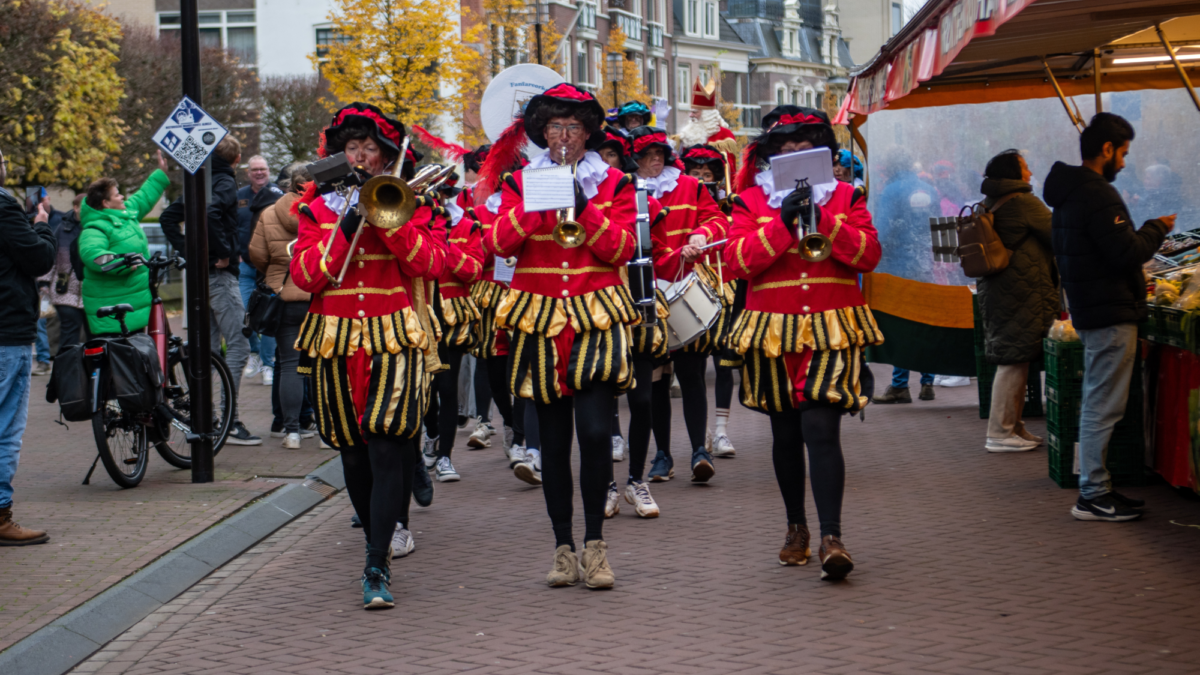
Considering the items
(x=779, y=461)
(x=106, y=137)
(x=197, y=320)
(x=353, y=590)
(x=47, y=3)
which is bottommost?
(x=353, y=590)

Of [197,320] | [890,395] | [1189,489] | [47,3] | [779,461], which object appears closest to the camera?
[779,461]

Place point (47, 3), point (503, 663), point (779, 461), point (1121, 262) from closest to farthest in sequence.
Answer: point (503, 663)
point (779, 461)
point (1121, 262)
point (47, 3)

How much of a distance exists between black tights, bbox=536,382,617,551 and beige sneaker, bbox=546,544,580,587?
0.03 metres

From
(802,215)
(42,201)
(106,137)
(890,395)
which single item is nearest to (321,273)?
(802,215)

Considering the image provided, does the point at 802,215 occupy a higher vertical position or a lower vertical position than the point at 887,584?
higher

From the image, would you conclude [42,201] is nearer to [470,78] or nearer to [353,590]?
[353,590]

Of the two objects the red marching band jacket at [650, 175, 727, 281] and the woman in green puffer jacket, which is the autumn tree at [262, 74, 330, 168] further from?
the red marching band jacket at [650, 175, 727, 281]

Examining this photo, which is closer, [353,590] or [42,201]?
[353,590]

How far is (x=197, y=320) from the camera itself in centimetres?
813

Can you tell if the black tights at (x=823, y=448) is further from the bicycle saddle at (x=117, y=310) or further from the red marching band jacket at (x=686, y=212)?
the bicycle saddle at (x=117, y=310)

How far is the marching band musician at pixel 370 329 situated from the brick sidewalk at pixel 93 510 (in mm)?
1267

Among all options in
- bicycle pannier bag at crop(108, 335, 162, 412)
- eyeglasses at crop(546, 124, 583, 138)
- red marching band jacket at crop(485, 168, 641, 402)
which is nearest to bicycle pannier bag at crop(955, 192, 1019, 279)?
red marching band jacket at crop(485, 168, 641, 402)

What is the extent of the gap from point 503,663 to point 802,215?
210 centimetres

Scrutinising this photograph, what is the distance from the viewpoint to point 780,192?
5.71m
